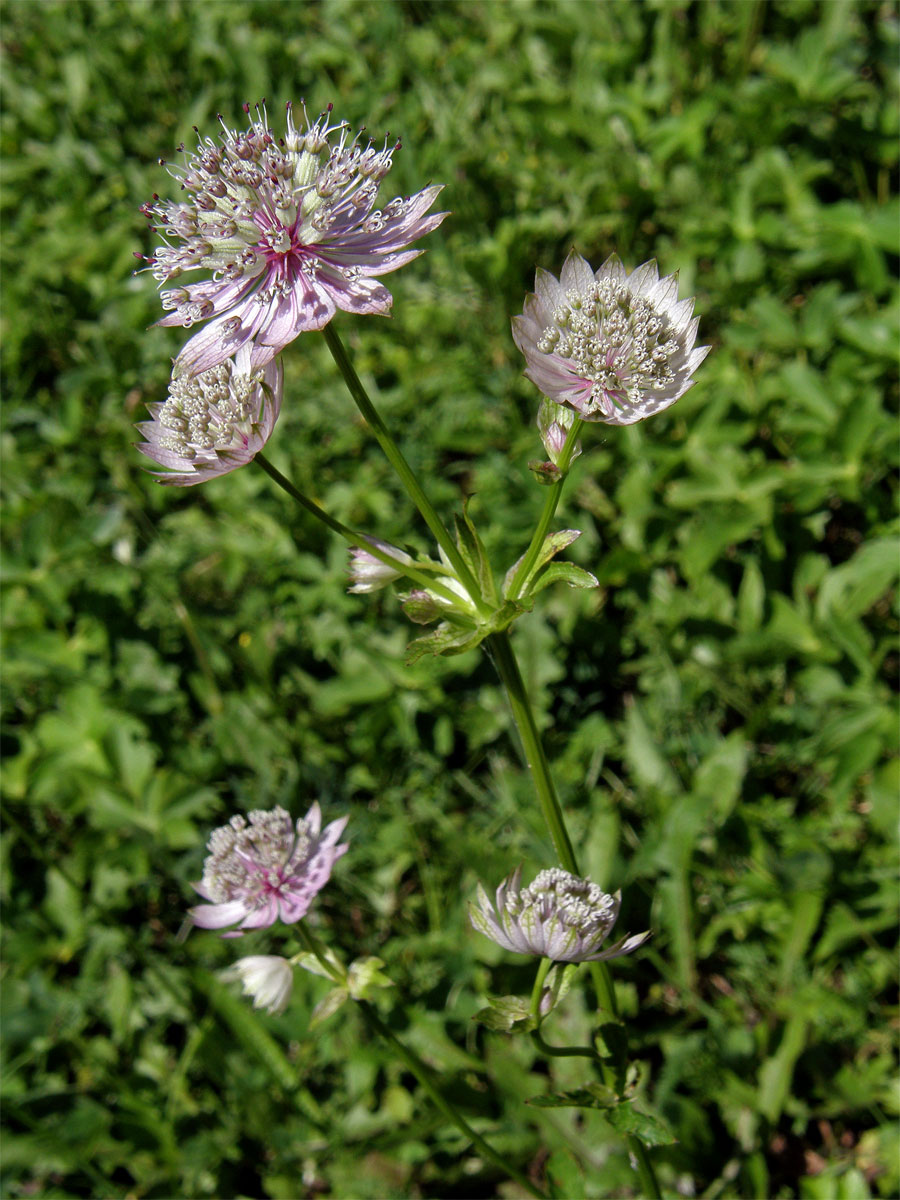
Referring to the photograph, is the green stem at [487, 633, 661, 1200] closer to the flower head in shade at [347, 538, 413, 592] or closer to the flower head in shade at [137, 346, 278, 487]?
the flower head in shade at [347, 538, 413, 592]

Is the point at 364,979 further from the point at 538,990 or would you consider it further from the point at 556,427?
the point at 556,427

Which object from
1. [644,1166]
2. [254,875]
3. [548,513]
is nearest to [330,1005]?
[254,875]

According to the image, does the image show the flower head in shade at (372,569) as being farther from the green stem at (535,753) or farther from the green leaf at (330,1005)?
the green leaf at (330,1005)

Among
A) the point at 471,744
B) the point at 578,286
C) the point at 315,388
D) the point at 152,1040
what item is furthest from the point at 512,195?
the point at 152,1040

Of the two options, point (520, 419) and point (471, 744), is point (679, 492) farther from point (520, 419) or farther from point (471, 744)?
point (471, 744)

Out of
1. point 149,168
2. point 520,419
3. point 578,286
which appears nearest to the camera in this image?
point 578,286

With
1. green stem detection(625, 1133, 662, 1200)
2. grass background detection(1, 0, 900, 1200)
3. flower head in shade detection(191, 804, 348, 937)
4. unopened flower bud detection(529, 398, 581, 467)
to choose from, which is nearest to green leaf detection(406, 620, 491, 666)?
unopened flower bud detection(529, 398, 581, 467)

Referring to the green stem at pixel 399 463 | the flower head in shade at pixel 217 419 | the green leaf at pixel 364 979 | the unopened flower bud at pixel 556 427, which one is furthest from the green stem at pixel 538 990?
the flower head in shade at pixel 217 419
